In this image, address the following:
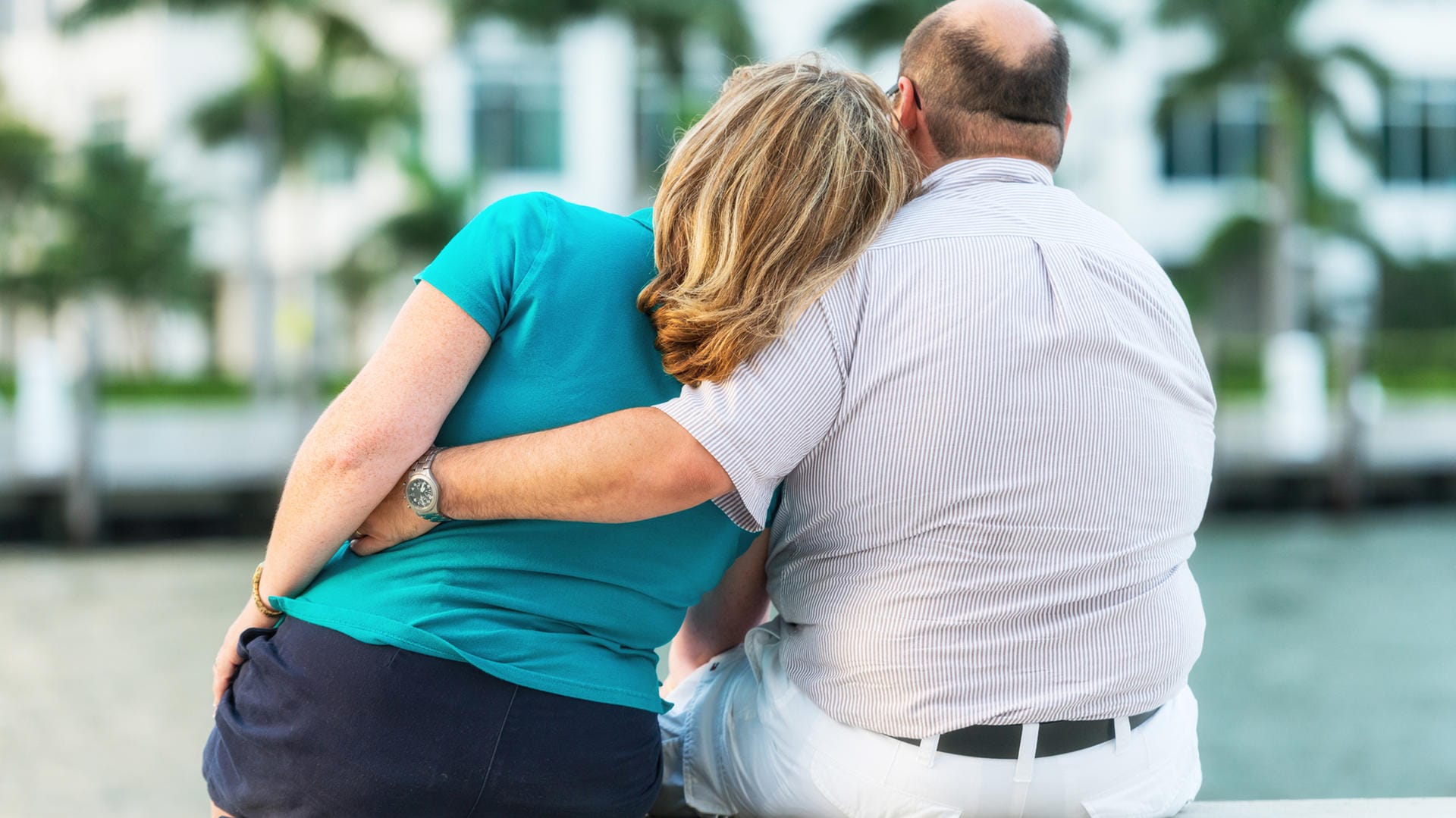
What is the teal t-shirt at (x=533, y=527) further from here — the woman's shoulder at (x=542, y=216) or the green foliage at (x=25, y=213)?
the green foliage at (x=25, y=213)

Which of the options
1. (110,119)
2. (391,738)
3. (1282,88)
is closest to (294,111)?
(110,119)

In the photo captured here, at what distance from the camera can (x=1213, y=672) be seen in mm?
10234

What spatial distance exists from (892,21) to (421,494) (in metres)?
22.3

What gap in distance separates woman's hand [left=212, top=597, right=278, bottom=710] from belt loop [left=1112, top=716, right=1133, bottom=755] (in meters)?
1.14

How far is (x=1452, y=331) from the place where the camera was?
32.5m

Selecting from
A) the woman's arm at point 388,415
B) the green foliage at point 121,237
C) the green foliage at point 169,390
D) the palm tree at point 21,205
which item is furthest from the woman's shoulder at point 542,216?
the green foliage at point 169,390

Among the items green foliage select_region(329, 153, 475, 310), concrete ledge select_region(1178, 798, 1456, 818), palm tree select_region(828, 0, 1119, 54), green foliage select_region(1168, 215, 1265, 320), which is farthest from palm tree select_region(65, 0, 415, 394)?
concrete ledge select_region(1178, 798, 1456, 818)

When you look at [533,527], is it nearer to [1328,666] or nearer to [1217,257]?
[1328,666]

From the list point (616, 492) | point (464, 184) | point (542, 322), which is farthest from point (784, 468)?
point (464, 184)

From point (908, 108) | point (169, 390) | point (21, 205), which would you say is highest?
point (908, 108)

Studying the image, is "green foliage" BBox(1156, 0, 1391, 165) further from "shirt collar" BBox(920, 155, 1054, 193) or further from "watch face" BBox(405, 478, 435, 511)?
"watch face" BBox(405, 478, 435, 511)

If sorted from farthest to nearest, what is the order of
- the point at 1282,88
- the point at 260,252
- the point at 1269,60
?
1. the point at 260,252
2. the point at 1282,88
3. the point at 1269,60

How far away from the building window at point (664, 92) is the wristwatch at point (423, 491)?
1910cm

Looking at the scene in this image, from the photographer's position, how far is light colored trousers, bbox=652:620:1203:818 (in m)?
1.83
